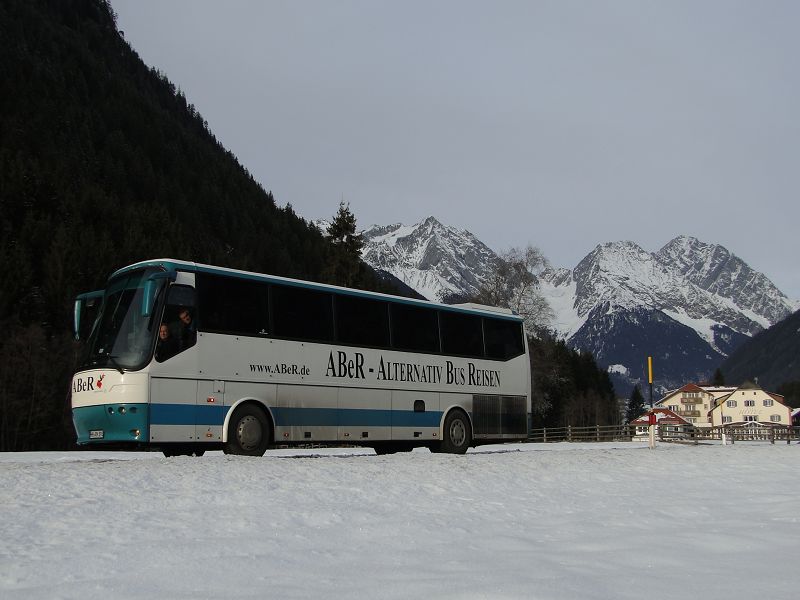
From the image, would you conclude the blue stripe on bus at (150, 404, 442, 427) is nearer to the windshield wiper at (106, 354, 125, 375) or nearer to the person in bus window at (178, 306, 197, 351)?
the windshield wiper at (106, 354, 125, 375)

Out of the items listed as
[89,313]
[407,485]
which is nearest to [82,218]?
[89,313]

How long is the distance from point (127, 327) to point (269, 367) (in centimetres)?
301

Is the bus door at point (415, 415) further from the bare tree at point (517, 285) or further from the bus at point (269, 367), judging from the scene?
the bare tree at point (517, 285)

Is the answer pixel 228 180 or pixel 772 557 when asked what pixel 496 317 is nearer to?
pixel 772 557

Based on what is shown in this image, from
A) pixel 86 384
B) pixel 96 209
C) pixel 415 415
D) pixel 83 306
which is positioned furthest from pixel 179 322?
pixel 96 209

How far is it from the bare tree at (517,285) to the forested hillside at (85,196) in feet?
41.7

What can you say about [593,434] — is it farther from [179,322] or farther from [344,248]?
[179,322]

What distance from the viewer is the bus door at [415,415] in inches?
880

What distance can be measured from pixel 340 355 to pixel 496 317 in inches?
251

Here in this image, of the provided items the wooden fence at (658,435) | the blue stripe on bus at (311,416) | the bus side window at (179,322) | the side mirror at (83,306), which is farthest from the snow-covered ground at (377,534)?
the wooden fence at (658,435)

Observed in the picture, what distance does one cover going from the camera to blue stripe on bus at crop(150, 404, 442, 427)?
56.9 ft

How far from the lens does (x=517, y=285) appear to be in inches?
2611

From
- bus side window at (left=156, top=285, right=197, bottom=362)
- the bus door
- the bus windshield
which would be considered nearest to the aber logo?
the bus windshield

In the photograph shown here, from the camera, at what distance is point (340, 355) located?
21.1 m
